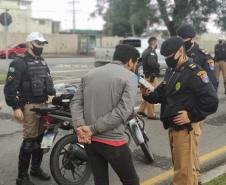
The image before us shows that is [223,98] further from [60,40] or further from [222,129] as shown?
[60,40]

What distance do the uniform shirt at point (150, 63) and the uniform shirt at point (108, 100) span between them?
222 inches

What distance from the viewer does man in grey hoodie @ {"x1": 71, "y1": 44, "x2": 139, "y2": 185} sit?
3.66 m

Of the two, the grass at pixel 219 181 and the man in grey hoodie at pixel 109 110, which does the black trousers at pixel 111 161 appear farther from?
the grass at pixel 219 181

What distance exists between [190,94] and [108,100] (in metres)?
0.90

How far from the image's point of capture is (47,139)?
4.97 m

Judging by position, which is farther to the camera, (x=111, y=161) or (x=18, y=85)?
(x=18, y=85)

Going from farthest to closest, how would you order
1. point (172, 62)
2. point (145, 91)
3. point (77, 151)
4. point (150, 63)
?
1. point (150, 63)
2. point (77, 151)
3. point (145, 91)
4. point (172, 62)

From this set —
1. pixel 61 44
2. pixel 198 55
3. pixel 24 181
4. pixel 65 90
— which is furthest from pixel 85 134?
pixel 61 44

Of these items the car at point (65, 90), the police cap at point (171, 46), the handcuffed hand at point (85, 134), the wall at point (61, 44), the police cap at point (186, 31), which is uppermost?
the police cap at point (186, 31)

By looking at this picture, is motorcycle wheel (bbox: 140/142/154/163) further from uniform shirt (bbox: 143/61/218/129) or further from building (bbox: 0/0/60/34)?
building (bbox: 0/0/60/34)

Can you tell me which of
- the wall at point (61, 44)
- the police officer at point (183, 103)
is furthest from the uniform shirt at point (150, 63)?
the wall at point (61, 44)

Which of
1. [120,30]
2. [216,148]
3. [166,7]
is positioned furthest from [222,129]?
[120,30]

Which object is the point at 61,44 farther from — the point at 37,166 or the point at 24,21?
the point at 24,21

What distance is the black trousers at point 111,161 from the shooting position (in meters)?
3.78
